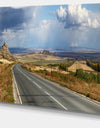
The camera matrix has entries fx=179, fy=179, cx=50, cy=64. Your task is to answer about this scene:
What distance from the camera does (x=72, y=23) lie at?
9.72 metres

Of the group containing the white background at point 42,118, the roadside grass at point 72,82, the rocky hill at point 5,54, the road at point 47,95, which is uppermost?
the rocky hill at point 5,54

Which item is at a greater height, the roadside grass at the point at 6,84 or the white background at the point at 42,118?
the roadside grass at the point at 6,84

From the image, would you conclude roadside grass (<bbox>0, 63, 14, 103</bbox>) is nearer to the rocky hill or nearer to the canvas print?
the canvas print

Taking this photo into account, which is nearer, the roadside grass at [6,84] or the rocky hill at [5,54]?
the roadside grass at [6,84]

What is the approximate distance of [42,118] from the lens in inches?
368

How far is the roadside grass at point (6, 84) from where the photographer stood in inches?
449

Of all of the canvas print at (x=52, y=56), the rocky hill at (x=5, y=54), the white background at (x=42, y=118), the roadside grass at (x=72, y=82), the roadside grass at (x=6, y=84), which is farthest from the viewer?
→ the rocky hill at (x=5, y=54)

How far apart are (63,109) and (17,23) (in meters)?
6.04

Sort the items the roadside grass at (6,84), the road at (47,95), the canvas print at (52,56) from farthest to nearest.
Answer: the roadside grass at (6,84) < the road at (47,95) < the canvas print at (52,56)

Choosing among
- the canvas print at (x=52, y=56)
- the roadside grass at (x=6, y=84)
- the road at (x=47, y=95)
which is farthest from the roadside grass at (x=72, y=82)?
the roadside grass at (x=6, y=84)

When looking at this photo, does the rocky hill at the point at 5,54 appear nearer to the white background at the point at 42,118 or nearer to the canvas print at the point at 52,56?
the canvas print at the point at 52,56

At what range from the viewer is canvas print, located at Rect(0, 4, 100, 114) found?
356 inches

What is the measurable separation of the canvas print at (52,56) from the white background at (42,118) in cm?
31

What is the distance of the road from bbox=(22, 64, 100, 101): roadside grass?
0.90 ft
